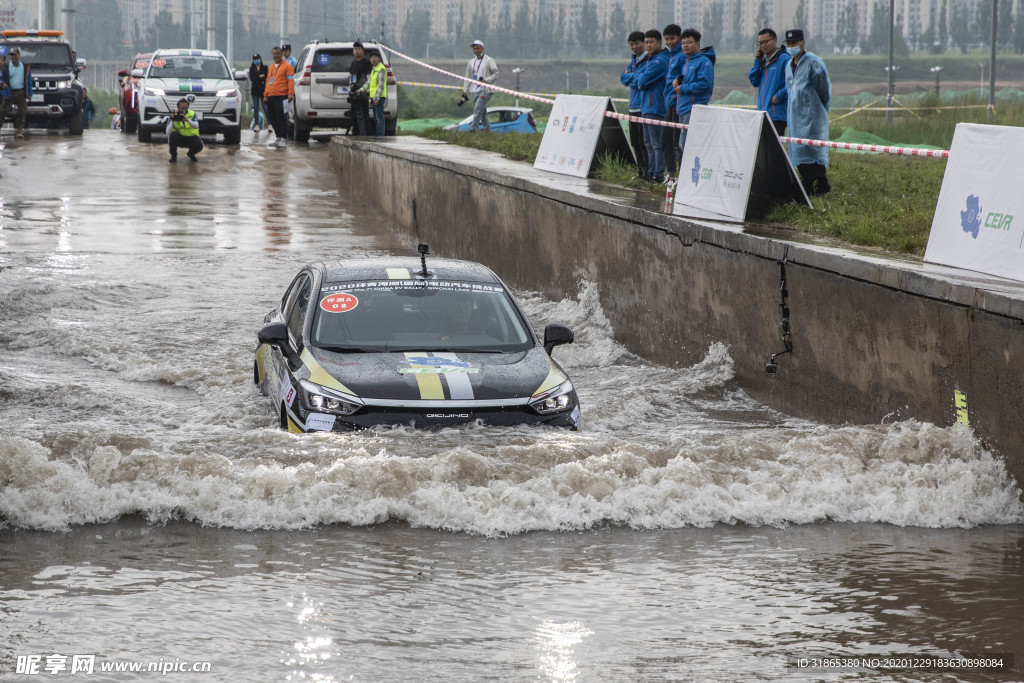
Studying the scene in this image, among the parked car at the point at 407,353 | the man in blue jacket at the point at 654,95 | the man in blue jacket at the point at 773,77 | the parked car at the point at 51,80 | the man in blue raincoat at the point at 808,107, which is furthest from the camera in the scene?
the parked car at the point at 51,80

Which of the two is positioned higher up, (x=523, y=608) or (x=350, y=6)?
(x=350, y=6)

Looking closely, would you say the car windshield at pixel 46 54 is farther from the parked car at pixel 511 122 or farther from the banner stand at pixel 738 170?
the banner stand at pixel 738 170

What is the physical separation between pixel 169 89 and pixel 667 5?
522 ft

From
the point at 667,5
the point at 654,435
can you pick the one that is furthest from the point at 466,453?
the point at 667,5

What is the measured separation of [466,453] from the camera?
7809 mm

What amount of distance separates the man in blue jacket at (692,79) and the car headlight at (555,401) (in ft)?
23.6

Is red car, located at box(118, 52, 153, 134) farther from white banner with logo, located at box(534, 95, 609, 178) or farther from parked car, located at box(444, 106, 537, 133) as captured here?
white banner with logo, located at box(534, 95, 609, 178)

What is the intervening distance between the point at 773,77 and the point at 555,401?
705cm

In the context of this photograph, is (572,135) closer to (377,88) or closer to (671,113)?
(671,113)

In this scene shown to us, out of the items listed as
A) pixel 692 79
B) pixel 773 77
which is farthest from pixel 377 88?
pixel 773 77

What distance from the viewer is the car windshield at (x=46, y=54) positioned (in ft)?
115

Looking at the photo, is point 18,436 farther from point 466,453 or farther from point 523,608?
point 523,608

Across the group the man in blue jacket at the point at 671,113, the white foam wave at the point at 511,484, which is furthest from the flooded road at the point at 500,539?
the man in blue jacket at the point at 671,113

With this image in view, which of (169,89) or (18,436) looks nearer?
(18,436)
